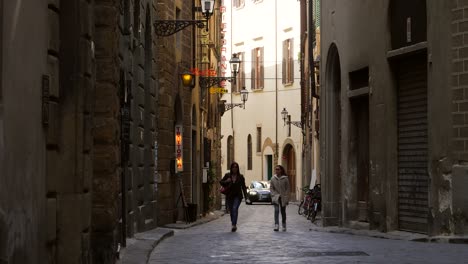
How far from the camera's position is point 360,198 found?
2494cm

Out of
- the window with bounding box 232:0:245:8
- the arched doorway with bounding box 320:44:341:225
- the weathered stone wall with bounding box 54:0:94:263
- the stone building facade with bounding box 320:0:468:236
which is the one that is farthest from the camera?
the window with bounding box 232:0:245:8

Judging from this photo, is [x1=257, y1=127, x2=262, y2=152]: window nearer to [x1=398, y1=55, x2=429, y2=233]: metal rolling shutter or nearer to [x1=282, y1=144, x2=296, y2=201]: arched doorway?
[x1=282, y1=144, x2=296, y2=201]: arched doorway

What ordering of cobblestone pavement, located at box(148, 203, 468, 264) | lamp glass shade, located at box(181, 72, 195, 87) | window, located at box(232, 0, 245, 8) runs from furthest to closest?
1. window, located at box(232, 0, 245, 8)
2. lamp glass shade, located at box(181, 72, 195, 87)
3. cobblestone pavement, located at box(148, 203, 468, 264)

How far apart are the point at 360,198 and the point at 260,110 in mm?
43122

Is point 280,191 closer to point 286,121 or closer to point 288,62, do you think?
point 286,121

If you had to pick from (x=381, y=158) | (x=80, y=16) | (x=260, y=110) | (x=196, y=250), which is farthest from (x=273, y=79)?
(x=80, y=16)

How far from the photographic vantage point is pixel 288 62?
211 feet

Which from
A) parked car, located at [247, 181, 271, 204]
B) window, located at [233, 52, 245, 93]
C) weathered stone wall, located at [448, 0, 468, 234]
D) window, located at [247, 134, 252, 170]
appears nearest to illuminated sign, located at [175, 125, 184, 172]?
weathered stone wall, located at [448, 0, 468, 234]

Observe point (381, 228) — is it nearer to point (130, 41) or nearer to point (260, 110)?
point (130, 41)

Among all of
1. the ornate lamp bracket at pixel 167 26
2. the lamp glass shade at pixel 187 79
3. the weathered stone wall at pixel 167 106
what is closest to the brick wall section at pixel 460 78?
the ornate lamp bracket at pixel 167 26

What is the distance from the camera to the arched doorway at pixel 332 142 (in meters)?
27.3

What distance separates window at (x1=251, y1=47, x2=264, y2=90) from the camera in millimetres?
67938

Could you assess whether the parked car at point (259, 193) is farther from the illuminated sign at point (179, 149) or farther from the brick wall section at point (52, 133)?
the brick wall section at point (52, 133)

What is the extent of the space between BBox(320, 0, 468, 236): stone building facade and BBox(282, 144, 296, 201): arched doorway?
118 ft
